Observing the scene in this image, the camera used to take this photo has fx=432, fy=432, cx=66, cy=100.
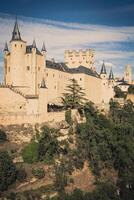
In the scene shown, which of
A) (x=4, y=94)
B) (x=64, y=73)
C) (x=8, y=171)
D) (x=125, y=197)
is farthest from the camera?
(x=64, y=73)

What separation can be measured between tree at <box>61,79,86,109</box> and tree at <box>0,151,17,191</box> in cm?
1531

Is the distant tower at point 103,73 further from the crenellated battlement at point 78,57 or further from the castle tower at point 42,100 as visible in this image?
the castle tower at point 42,100

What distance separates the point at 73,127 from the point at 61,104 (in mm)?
7087

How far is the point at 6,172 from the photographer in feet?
116

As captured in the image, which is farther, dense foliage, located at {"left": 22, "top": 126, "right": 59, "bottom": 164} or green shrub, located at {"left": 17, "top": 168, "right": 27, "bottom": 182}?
dense foliage, located at {"left": 22, "top": 126, "right": 59, "bottom": 164}

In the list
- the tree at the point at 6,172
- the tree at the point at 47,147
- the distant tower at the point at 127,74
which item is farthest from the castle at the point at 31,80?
the distant tower at the point at 127,74

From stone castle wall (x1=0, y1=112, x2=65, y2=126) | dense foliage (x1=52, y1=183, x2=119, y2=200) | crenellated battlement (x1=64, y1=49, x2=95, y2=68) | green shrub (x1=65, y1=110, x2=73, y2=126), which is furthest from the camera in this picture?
crenellated battlement (x1=64, y1=49, x2=95, y2=68)

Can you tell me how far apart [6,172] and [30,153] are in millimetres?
4818

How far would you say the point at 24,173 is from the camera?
36719 millimetres

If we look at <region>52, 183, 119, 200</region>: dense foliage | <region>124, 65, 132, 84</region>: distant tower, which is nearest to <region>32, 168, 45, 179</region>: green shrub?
<region>52, 183, 119, 200</region>: dense foliage

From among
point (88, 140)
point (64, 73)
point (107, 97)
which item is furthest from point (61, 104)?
point (107, 97)

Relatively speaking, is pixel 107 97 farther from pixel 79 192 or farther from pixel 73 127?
pixel 79 192

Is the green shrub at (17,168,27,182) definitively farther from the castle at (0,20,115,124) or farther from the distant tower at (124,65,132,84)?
the distant tower at (124,65,132,84)

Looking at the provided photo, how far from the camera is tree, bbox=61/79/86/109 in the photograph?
50.3 m
